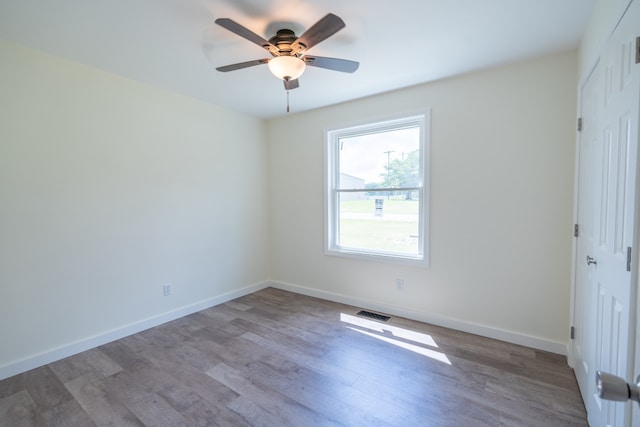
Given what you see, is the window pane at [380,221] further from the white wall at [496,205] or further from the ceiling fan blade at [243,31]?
the ceiling fan blade at [243,31]

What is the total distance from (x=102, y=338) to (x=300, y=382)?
1944 millimetres

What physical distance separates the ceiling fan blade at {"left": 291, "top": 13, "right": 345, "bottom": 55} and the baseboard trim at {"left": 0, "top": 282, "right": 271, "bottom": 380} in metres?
2.92

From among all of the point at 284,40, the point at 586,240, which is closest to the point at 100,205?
the point at 284,40

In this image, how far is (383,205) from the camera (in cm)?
342

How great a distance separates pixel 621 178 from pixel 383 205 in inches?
89.2

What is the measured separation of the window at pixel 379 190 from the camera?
312cm

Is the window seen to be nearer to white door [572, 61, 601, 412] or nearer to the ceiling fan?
white door [572, 61, 601, 412]

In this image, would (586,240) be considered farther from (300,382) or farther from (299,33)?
(299,33)

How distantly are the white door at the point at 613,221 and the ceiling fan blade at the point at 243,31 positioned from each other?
174cm

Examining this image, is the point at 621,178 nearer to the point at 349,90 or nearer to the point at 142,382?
the point at 349,90

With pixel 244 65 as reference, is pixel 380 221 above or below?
below

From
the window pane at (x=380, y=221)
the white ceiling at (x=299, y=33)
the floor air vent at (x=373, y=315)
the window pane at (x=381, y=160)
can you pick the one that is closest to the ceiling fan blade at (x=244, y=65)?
the white ceiling at (x=299, y=33)

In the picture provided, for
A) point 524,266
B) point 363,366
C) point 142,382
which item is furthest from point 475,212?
point 142,382

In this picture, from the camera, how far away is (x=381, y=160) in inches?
134
